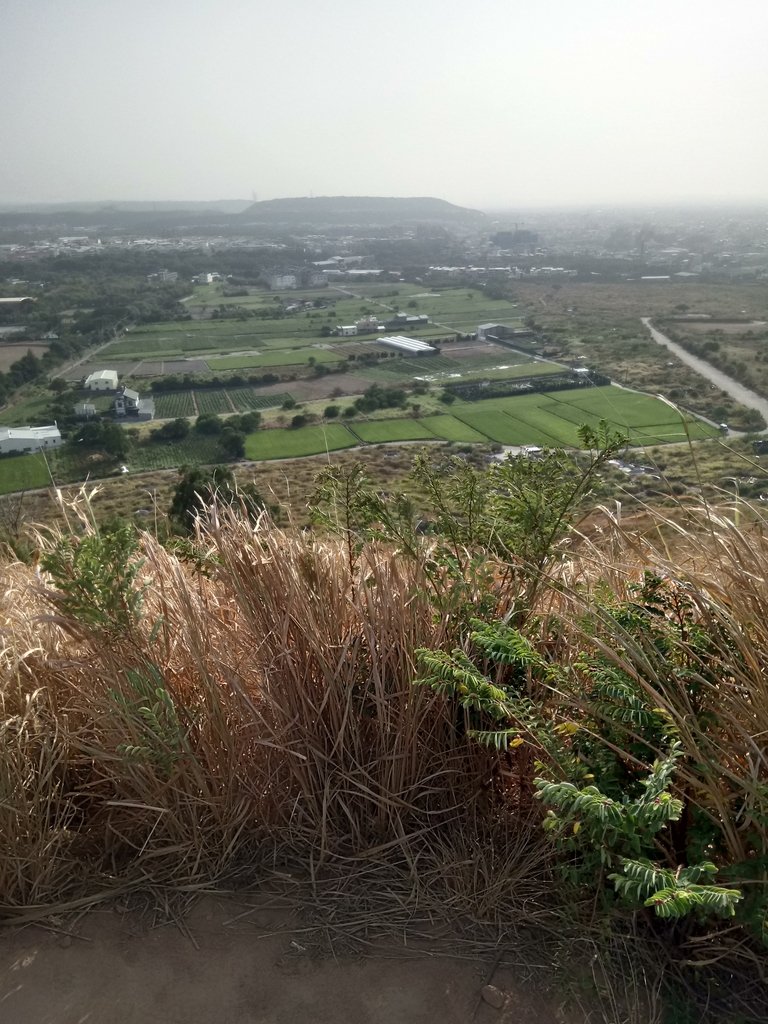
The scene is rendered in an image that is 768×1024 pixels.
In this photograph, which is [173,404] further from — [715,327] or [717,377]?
[715,327]

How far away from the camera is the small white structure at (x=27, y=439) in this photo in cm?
1688

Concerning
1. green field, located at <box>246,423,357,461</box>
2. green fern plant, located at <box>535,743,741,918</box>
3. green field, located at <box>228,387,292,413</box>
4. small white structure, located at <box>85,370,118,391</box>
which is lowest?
green field, located at <box>246,423,357,461</box>

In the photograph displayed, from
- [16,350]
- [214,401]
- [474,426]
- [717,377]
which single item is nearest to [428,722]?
[474,426]

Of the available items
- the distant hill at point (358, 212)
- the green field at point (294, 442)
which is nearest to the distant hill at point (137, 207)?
the distant hill at point (358, 212)

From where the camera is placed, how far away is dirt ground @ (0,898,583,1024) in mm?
1492

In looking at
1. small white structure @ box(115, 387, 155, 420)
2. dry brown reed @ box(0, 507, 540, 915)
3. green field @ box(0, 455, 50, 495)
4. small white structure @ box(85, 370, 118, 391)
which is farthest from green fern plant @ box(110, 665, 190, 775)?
small white structure @ box(85, 370, 118, 391)

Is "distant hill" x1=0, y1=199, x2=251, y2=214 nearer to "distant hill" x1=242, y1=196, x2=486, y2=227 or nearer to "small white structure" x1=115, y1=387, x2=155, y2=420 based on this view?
"distant hill" x1=242, y1=196, x2=486, y2=227

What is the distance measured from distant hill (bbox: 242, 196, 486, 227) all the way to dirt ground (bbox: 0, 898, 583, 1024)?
90916mm

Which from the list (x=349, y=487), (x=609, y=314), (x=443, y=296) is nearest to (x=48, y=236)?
(x=443, y=296)

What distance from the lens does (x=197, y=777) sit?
6.14 feet

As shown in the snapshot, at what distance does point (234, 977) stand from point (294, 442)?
18089mm

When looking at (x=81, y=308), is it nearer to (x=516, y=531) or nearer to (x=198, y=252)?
(x=198, y=252)

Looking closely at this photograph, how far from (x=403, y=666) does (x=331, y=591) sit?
323 mm

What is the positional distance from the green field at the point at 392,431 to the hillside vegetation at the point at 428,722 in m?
15.2
